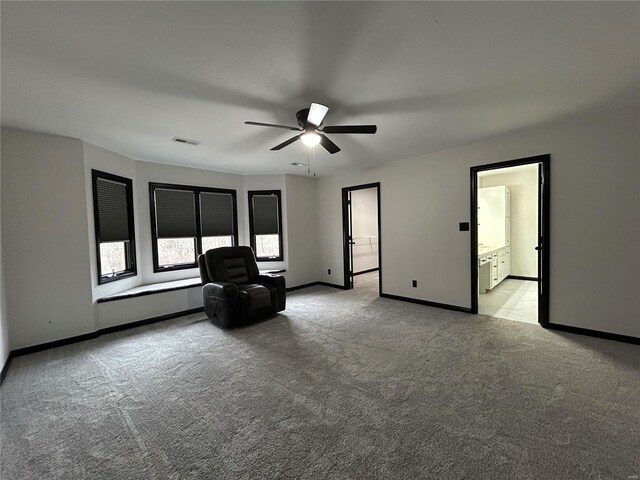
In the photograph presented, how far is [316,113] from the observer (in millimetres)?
2309

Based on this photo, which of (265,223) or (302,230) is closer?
(265,223)

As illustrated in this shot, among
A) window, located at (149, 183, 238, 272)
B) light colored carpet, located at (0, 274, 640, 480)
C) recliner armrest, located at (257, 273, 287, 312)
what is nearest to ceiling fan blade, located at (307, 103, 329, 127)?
light colored carpet, located at (0, 274, 640, 480)

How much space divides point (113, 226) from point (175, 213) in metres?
1.01

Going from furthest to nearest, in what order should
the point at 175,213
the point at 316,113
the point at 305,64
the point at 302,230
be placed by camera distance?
1. the point at 302,230
2. the point at 175,213
3. the point at 316,113
4. the point at 305,64

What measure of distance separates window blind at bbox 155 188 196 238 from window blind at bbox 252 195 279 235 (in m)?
1.18

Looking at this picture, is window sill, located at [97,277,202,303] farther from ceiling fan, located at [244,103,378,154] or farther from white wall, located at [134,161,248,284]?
ceiling fan, located at [244,103,378,154]

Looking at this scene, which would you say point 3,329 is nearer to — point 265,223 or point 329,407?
point 329,407

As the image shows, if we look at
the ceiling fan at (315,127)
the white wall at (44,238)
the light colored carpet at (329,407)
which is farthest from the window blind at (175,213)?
the ceiling fan at (315,127)

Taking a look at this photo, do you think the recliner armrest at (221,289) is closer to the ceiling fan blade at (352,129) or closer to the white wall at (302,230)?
the white wall at (302,230)

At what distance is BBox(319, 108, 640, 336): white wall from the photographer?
114 inches

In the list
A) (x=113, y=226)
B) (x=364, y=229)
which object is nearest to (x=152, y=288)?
(x=113, y=226)

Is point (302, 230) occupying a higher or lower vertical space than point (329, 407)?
higher

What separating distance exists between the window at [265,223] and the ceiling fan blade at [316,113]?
336cm

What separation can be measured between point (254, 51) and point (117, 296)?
11.8ft
